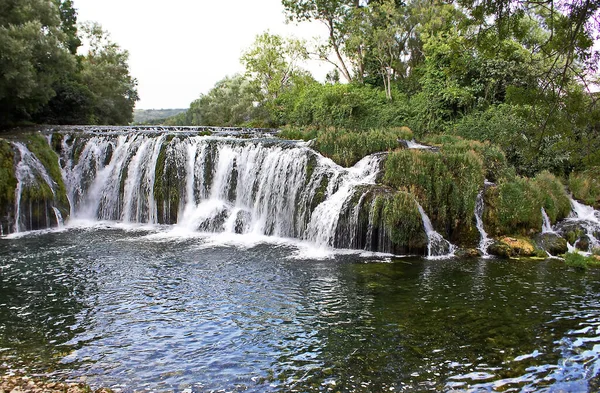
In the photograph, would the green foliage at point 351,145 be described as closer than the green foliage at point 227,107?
Yes

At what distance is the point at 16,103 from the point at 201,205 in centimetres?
1104

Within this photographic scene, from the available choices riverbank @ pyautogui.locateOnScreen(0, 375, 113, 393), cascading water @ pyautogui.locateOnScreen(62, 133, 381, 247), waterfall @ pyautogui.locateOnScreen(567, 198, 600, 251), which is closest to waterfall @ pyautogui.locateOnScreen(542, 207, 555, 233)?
waterfall @ pyautogui.locateOnScreen(567, 198, 600, 251)

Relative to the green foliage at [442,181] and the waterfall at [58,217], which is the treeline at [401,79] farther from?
the waterfall at [58,217]

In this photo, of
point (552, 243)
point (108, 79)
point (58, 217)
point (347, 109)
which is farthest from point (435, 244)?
point (108, 79)

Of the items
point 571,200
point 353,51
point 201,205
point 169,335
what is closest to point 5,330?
point 169,335

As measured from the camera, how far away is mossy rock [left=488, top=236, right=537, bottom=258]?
44.8 ft

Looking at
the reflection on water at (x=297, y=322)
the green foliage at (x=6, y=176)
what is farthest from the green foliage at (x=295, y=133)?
the green foliage at (x=6, y=176)

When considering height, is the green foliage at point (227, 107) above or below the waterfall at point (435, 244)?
above

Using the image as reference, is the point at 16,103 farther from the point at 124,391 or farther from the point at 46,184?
the point at 124,391

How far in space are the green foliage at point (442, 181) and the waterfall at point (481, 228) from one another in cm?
32

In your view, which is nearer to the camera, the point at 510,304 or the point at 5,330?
A: the point at 5,330

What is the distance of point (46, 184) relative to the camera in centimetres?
1792


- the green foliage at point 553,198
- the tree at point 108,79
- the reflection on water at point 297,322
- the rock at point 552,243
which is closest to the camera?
the reflection on water at point 297,322

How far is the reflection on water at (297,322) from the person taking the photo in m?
6.55
